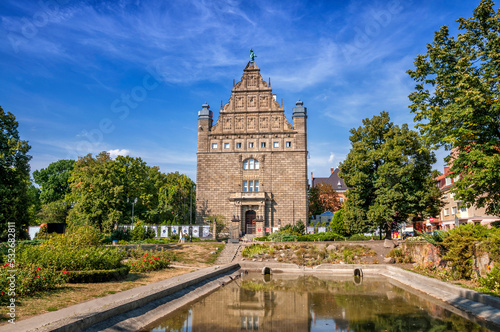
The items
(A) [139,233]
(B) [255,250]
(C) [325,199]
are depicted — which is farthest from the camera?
(C) [325,199]

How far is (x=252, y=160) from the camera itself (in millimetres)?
49688

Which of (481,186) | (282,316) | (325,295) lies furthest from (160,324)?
(481,186)

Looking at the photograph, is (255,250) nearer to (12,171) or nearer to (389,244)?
(389,244)

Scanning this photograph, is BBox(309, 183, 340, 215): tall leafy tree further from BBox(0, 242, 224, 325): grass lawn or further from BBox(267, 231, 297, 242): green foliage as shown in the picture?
BBox(0, 242, 224, 325): grass lawn

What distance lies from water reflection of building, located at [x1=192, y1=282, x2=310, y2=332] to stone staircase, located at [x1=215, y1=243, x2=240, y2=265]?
509 inches

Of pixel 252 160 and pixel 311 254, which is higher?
pixel 252 160

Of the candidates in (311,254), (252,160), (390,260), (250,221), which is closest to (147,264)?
(311,254)

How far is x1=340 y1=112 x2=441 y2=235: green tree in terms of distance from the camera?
31.0 metres

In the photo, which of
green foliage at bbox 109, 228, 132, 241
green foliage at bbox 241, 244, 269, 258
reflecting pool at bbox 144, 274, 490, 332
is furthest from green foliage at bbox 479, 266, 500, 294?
green foliage at bbox 109, 228, 132, 241

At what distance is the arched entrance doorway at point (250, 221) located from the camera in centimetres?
4816

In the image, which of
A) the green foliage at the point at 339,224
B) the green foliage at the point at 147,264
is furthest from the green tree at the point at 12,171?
the green foliage at the point at 339,224

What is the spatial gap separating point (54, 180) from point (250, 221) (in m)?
39.8

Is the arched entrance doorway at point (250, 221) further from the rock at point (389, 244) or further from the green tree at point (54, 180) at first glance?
the green tree at point (54, 180)

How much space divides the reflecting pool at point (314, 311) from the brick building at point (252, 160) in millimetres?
29886
